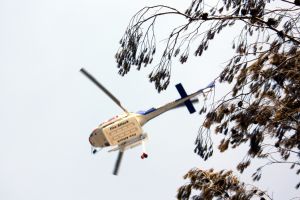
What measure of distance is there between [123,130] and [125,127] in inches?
2.9

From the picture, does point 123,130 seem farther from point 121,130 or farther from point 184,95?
point 184,95

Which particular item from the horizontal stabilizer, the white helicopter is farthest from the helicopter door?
the horizontal stabilizer

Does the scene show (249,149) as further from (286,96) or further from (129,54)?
(129,54)

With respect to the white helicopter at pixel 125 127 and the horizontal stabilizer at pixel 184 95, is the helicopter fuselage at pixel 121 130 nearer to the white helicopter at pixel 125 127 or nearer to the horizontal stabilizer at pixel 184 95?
the white helicopter at pixel 125 127

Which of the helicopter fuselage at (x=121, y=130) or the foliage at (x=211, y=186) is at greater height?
the helicopter fuselage at (x=121, y=130)

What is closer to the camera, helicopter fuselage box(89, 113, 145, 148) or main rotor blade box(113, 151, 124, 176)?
helicopter fuselage box(89, 113, 145, 148)

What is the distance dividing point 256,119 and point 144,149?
2.17 metres

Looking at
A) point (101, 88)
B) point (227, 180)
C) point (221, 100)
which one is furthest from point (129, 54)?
point (227, 180)

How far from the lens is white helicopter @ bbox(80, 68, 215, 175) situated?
33.1 ft

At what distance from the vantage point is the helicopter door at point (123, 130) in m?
10.1

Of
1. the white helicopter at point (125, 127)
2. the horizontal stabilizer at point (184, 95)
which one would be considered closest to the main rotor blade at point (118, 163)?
the white helicopter at point (125, 127)

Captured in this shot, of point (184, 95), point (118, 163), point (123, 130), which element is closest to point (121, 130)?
point (123, 130)

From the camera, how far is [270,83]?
917 cm

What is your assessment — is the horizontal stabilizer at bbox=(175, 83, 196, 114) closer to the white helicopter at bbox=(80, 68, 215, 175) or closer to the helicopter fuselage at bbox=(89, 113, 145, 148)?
the white helicopter at bbox=(80, 68, 215, 175)
